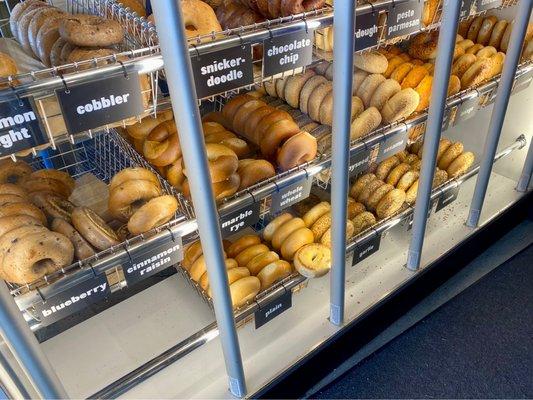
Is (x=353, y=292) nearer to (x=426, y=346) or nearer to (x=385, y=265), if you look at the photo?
(x=385, y=265)

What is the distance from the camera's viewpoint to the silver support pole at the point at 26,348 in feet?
2.44

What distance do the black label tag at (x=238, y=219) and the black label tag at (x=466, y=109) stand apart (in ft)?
2.79

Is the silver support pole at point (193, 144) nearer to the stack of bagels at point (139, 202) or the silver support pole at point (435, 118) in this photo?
the stack of bagels at point (139, 202)

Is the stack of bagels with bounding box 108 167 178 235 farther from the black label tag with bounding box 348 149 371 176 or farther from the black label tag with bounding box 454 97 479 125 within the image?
the black label tag with bounding box 454 97 479 125

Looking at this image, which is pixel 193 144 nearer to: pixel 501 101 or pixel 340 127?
pixel 340 127

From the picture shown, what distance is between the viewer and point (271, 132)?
4.09 feet

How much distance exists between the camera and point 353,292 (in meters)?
1.58

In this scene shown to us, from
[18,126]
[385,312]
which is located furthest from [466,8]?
[18,126]

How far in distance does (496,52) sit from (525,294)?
931 millimetres

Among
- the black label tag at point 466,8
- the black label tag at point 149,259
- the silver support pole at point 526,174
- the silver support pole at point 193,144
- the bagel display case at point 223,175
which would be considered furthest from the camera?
the silver support pole at point 526,174

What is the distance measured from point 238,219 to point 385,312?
2.50 feet

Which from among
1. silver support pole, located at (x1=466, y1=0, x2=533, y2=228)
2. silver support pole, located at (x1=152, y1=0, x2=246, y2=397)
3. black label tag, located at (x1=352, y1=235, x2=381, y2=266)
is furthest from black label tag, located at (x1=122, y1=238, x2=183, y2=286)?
silver support pole, located at (x1=466, y1=0, x2=533, y2=228)

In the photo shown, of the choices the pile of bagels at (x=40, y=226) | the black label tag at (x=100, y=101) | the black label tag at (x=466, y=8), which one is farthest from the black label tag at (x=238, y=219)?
the black label tag at (x=466, y=8)

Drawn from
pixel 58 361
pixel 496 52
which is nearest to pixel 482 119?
pixel 496 52
